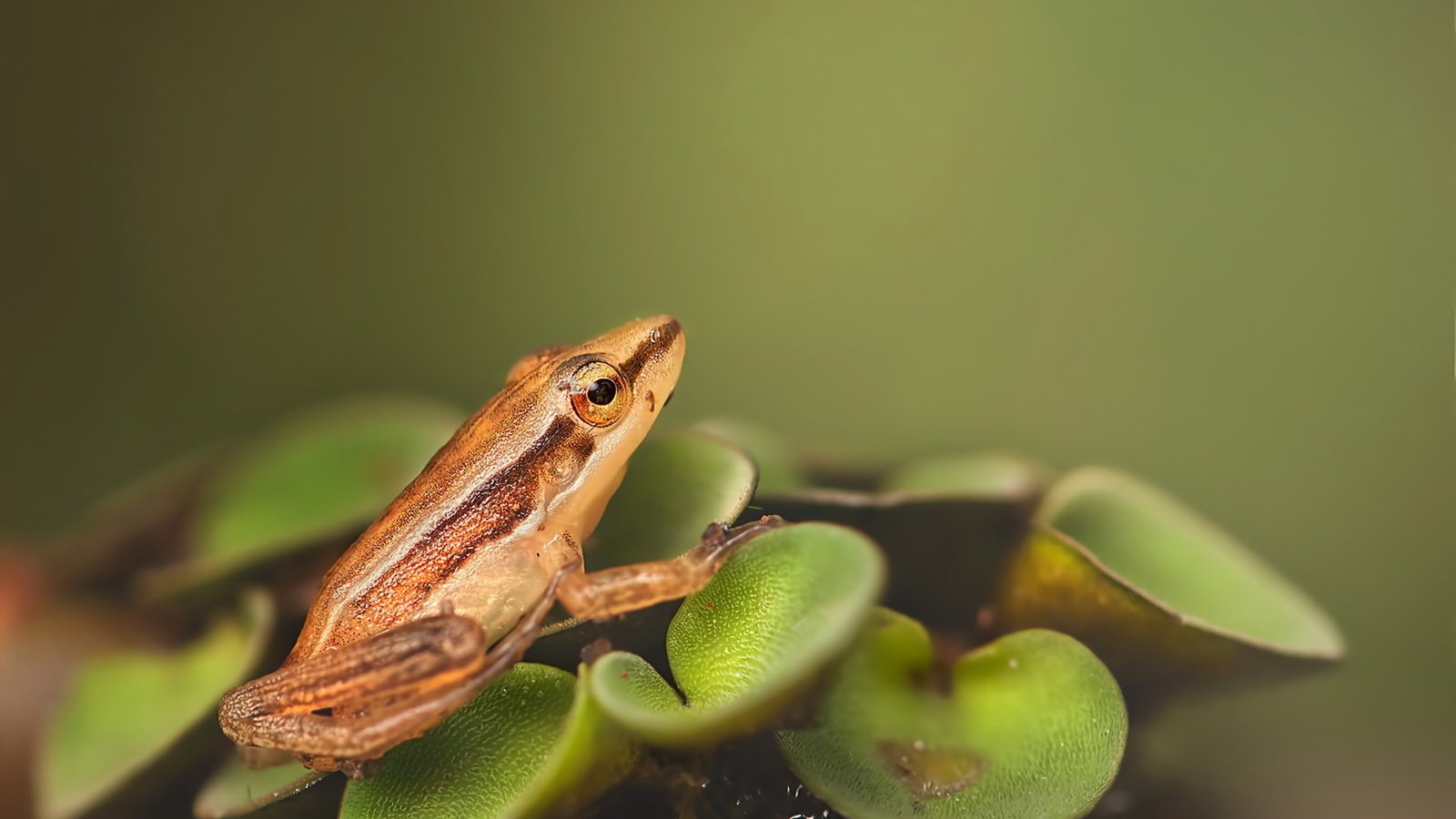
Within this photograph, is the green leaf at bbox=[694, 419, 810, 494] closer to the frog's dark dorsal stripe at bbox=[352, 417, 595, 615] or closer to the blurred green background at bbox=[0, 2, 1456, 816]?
the frog's dark dorsal stripe at bbox=[352, 417, 595, 615]

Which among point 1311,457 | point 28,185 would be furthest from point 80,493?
point 1311,457

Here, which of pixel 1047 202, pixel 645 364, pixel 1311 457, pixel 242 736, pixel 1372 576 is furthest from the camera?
pixel 1047 202

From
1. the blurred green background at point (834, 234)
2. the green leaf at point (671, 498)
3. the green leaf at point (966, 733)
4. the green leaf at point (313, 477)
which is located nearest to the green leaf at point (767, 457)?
the green leaf at point (671, 498)

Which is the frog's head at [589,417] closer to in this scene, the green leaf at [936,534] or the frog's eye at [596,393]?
the frog's eye at [596,393]

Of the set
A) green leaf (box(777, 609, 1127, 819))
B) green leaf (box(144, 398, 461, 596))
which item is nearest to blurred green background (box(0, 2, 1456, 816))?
green leaf (box(144, 398, 461, 596))

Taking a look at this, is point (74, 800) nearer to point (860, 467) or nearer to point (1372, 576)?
point (860, 467)
